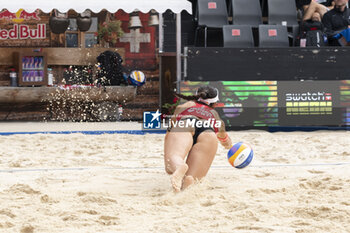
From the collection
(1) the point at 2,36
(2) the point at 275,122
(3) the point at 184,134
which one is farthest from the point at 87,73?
(3) the point at 184,134

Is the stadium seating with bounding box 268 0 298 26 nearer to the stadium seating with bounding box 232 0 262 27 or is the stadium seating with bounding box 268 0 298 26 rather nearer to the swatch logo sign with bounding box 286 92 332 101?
the stadium seating with bounding box 232 0 262 27

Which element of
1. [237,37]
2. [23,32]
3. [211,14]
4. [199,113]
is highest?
[211,14]

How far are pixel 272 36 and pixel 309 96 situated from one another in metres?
1.71

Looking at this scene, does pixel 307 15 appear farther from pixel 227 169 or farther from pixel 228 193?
pixel 228 193

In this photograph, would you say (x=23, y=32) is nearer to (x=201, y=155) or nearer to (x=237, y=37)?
(x=237, y=37)

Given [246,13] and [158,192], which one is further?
[246,13]

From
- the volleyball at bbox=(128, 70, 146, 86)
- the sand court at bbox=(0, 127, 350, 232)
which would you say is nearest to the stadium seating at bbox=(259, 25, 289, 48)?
the volleyball at bbox=(128, 70, 146, 86)

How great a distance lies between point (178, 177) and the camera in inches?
163

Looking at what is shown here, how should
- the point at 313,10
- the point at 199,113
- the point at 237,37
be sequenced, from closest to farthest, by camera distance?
1. the point at 199,113
2. the point at 237,37
3. the point at 313,10

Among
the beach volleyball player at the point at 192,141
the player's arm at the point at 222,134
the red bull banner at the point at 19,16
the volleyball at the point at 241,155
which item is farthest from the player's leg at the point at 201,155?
the red bull banner at the point at 19,16

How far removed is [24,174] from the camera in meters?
5.52

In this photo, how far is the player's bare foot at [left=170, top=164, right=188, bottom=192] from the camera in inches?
163

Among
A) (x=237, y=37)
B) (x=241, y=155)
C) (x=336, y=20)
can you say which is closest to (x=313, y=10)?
(x=336, y=20)

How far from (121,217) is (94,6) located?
22.1ft
